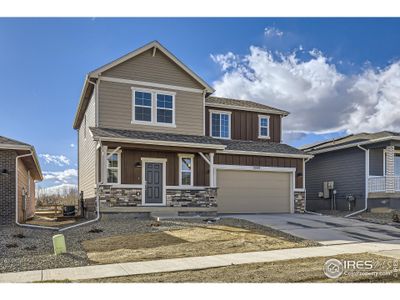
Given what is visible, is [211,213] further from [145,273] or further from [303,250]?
[145,273]

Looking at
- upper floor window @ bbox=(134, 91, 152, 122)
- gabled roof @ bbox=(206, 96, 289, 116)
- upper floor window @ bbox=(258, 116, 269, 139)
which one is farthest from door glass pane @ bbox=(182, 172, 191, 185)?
upper floor window @ bbox=(258, 116, 269, 139)

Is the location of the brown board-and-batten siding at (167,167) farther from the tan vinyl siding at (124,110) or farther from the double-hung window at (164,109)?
the double-hung window at (164,109)

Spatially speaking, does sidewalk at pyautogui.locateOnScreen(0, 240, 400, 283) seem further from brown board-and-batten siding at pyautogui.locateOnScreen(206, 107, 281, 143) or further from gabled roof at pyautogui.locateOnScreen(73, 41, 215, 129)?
brown board-and-batten siding at pyautogui.locateOnScreen(206, 107, 281, 143)

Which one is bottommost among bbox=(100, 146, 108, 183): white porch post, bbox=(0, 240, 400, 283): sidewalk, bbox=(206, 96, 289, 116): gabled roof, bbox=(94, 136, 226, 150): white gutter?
bbox=(0, 240, 400, 283): sidewalk

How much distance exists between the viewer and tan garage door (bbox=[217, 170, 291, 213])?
17.2 metres

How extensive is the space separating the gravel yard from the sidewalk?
544 millimetres

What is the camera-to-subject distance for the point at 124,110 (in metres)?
15.6

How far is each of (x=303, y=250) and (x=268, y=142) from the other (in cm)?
1122

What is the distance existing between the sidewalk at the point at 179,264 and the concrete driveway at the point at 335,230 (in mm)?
1197

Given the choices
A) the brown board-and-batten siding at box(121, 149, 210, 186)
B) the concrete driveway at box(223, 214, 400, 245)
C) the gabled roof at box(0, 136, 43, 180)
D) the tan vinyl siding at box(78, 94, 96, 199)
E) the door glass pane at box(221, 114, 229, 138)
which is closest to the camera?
the concrete driveway at box(223, 214, 400, 245)

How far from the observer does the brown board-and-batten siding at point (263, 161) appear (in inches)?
676

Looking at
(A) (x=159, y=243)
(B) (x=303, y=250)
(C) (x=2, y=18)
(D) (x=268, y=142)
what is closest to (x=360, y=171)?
(D) (x=268, y=142)
